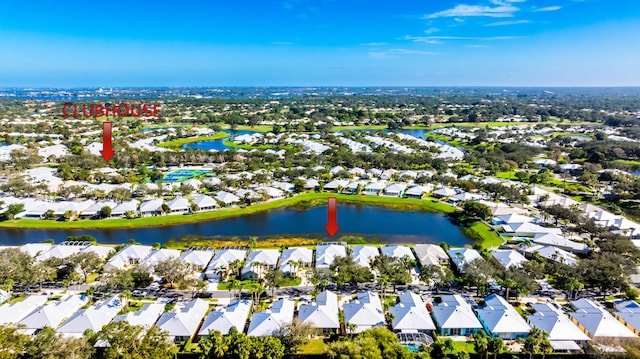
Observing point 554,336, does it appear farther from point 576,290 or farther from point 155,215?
point 155,215

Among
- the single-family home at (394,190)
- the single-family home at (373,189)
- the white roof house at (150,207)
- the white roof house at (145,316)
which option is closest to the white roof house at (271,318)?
the white roof house at (145,316)

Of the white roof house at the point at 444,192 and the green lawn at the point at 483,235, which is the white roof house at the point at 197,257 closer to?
the green lawn at the point at 483,235

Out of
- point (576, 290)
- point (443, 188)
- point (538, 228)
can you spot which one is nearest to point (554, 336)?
point (576, 290)

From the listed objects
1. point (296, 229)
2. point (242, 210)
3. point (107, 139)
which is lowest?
point (296, 229)

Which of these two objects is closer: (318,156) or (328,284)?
(328,284)

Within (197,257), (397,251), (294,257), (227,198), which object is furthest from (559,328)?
(227,198)

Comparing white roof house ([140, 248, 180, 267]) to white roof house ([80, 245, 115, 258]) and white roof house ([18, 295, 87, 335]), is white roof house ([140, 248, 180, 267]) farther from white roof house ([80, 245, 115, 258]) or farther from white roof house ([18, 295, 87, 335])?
white roof house ([18, 295, 87, 335])

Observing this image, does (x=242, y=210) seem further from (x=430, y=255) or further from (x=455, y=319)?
(x=455, y=319)
